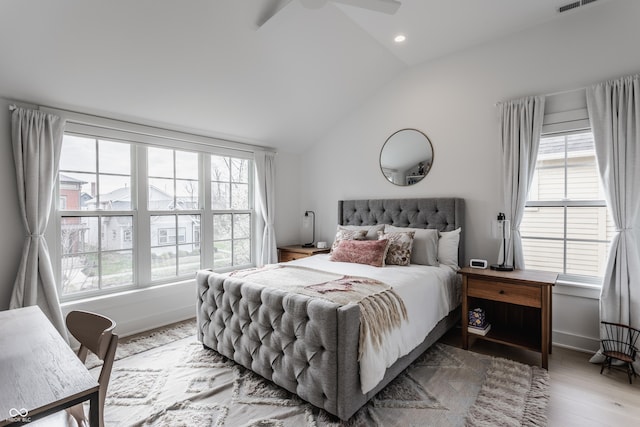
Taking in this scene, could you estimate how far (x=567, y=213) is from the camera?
2.93 meters

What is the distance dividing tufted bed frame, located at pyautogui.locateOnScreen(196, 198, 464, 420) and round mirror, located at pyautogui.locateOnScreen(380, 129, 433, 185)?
5.37 ft

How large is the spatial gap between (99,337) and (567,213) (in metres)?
3.61

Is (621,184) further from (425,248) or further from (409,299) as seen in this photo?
(409,299)

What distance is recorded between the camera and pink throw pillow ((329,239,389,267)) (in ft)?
10.1

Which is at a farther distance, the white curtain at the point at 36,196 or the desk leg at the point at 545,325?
the white curtain at the point at 36,196

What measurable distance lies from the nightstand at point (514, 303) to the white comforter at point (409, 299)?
0.20 meters

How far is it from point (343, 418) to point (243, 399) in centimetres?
71

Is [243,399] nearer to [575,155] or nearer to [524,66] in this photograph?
[575,155]

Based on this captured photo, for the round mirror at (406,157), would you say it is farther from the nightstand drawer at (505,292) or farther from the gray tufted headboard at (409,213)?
the nightstand drawer at (505,292)

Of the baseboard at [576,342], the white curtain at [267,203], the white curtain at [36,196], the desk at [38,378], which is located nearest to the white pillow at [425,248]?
the baseboard at [576,342]

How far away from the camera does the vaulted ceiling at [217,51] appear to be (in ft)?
7.46

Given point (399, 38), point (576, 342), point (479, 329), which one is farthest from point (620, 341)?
point (399, 38)

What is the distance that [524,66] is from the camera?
305cm

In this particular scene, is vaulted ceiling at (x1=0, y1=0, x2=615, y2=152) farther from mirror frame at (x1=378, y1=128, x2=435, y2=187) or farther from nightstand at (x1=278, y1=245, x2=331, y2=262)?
nightstand at (x1=278, y1=245, x2=331, y2=262)
